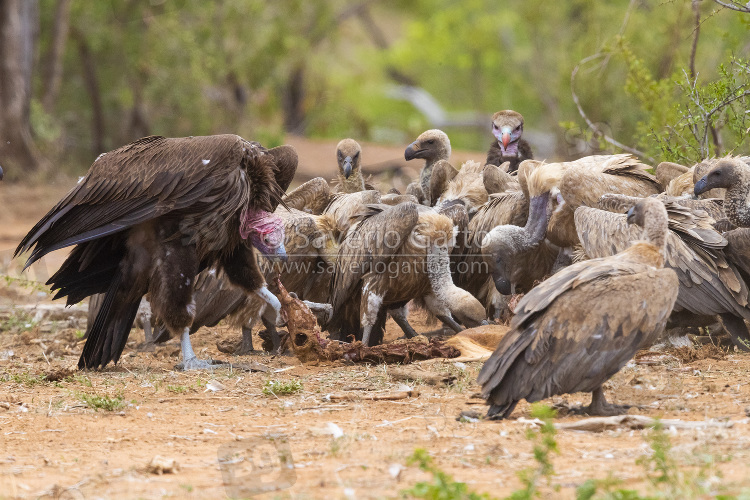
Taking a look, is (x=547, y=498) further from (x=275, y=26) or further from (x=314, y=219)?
(x=275, y=26)

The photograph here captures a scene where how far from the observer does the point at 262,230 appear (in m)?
6.27

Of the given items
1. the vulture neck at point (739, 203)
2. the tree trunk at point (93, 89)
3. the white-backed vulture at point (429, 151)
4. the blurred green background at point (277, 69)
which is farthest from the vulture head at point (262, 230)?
the tree trunk at point (93, 89)

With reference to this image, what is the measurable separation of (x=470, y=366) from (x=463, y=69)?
23682 millimetres

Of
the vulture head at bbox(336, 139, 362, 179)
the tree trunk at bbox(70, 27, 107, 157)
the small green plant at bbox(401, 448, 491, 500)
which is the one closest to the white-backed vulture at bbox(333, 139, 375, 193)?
the vulture head at bbox(336, 139, 362, 179)

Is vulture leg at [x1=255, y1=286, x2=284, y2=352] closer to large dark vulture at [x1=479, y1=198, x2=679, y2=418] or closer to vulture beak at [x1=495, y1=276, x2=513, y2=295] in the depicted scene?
vulture beak at [x1=495, y1=276, x2=513, y2=295]

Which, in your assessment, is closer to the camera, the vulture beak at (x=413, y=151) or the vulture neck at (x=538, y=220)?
the vulture neck at (x=538, y=220)

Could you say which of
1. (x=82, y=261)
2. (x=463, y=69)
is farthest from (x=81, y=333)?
(x=463, y=69)

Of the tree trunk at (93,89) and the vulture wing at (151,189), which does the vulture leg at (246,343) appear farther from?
the tree trunk at (93,89)

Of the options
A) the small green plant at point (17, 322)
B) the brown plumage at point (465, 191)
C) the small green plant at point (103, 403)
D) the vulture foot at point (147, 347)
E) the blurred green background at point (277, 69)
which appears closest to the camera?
the small green plant at point (103, 403)

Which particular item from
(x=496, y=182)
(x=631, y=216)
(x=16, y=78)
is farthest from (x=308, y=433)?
(x=16, y=78)

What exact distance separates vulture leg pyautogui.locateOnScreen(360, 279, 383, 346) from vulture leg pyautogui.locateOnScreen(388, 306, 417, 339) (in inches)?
22.2

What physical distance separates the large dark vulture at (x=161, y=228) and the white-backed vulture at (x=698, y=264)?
7.20 feet

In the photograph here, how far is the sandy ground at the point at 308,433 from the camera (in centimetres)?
342

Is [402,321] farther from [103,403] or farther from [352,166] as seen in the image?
[103,403]
